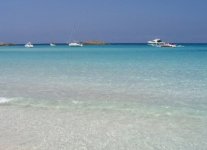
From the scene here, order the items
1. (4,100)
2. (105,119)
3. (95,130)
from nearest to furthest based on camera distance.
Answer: (95,130) → (105,119) → (4,100)

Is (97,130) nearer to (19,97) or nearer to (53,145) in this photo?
(53,145)

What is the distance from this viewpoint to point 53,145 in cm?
651

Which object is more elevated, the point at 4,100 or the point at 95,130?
the point at 95,130

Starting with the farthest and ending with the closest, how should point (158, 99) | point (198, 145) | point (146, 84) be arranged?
point (146, 84) → point (158, 99) → point (198, 145)

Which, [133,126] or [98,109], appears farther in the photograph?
[98,109]

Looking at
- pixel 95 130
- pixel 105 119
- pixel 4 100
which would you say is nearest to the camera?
pixel 95 130

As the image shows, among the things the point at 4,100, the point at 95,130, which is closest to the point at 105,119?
the point at 95,130

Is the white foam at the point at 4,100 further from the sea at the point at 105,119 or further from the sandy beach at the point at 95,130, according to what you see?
the sandy beach at the point at 95,130

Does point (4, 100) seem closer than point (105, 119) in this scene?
No

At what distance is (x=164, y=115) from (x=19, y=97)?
5.54m

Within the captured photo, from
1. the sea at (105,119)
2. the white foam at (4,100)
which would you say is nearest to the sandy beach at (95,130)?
the sea at (105,119)

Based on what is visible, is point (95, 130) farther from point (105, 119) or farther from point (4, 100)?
point (4, 100)

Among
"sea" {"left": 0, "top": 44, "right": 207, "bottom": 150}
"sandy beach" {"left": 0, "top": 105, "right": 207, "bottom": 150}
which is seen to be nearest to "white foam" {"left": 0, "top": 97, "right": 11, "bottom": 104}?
"sea" {"left": 0, "top": 44, "right": 207, "bottom": 150}

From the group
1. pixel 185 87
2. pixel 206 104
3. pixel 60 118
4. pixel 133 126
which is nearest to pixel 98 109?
pixel 60 118
